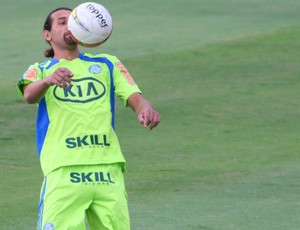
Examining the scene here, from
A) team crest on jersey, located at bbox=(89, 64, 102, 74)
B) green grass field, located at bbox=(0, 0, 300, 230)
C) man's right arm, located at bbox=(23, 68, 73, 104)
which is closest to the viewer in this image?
man's right arm, located at bbox=(23, 68, 73, 104)

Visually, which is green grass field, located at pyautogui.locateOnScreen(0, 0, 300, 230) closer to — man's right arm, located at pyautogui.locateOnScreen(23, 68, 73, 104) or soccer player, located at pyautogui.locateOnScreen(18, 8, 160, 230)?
soccer player, located at pyautogui.locateOnScreen(18, 8, 160, 230)

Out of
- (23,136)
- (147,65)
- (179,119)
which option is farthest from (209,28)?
(23,136)

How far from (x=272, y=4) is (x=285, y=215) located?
1228 centimetres

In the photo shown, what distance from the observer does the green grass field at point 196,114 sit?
968cm

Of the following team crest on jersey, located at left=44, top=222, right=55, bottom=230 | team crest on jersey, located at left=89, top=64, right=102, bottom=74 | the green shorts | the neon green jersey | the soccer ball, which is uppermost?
the soccer ball

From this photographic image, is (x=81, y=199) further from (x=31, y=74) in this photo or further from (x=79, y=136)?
(x=31, y=74)

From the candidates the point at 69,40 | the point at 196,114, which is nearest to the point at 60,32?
the point at 69,40

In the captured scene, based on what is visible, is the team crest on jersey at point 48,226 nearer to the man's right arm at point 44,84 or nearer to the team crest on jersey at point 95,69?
the man's right arm at point 44,84

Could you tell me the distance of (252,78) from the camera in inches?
621

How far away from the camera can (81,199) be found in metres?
6.23

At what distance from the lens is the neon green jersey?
6289 mm

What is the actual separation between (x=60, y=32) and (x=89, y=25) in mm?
318

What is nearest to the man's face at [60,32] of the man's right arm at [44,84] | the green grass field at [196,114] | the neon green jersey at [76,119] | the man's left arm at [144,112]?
the neon green jersey at [76,119]

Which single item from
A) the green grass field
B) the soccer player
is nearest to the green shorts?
the soccer player
